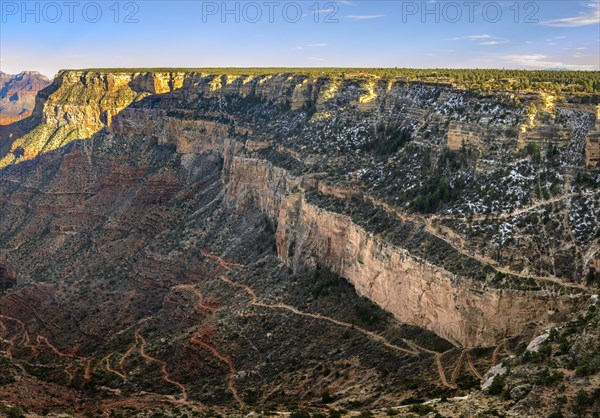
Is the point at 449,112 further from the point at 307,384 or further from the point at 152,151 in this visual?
the point at 152,151

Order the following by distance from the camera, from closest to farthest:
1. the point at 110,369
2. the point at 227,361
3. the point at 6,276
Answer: the point at 227,361 → the point at 110,369 → the point at 6,276

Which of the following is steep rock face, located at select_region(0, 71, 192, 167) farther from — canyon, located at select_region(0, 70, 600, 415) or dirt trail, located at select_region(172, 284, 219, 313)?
dirt trail, located at select_region(172, 284, 219, 313)

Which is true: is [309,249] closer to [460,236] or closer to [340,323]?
[340,323]

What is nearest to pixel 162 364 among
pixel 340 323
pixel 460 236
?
pixel 340 323

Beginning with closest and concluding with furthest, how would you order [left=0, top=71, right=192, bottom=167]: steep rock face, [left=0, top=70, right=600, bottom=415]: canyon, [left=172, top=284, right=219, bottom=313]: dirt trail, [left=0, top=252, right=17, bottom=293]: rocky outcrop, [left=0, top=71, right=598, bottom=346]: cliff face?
[left=0, top=71, right=598, bottom=346]: cliff face, [left=0, top=70, right=600, bottom=415]: canyon, [left=172, top=284, right=219, bottom=313]: dirt trail, [left=0, top=252, right=17, bottom=293]: rocky outcrop, [left=0, top=71, right=192, bottom=167]: steep rock face

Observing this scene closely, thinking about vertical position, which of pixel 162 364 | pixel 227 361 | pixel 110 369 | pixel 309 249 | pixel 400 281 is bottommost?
pixel 110 369

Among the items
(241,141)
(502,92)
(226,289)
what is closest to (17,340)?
(226,289)

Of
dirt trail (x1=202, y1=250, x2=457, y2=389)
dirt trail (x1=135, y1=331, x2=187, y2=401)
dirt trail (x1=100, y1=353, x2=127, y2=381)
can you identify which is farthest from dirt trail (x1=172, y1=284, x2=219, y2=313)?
dirt trail (x1=100, y1=353, x2=127, y2=381)
